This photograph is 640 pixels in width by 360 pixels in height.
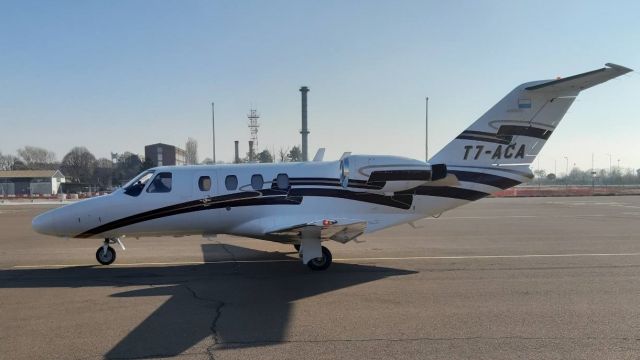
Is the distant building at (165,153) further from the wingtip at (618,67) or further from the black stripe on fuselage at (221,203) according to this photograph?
the wingtip at (618,67)

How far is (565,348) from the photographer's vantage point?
558cm

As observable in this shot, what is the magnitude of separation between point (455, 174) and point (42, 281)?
10.1m

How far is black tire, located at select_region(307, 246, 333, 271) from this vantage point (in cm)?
1077

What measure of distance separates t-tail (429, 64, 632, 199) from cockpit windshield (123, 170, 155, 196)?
7556mm

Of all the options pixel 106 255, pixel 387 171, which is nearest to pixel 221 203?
pixel 106 255

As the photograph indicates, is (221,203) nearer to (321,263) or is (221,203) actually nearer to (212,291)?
(321,263)

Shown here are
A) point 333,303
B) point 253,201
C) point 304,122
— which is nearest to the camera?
point 333,303

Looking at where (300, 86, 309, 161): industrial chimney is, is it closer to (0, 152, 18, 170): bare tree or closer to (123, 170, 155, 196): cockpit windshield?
(123, 170, 155, 196): cockpit windshield

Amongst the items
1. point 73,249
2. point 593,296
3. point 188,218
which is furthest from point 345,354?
point 73,249

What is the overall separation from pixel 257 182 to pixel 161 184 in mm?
2479

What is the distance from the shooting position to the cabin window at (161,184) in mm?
11648

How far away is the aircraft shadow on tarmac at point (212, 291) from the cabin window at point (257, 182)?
2013mm

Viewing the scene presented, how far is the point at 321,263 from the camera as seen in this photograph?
10844 mm

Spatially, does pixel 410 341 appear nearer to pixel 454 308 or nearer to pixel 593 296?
pixel 454 308
